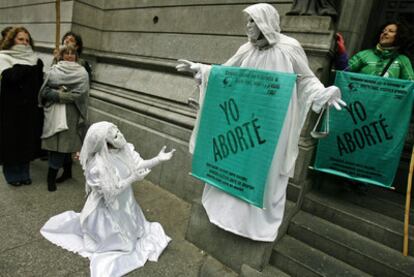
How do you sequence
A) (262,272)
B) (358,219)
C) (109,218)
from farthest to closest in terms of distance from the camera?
(358,219) < (109,218) < (262,272)

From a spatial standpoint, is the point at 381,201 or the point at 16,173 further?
the point at 16,173

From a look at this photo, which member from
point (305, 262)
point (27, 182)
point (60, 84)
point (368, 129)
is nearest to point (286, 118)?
point (368, 129)

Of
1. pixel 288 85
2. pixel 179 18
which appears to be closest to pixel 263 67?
pixel 288 85

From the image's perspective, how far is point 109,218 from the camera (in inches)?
116

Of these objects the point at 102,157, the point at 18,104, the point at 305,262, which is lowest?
the point at 305,262

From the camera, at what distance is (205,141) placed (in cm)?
299

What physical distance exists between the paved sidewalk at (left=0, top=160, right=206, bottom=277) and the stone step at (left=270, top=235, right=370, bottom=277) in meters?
0.80

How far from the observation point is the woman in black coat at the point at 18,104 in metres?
3.83

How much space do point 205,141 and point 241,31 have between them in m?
2.07

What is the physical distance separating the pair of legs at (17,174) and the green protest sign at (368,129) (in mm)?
3782

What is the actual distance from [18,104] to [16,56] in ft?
1.97

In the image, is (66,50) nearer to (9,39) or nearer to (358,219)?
(9,39)

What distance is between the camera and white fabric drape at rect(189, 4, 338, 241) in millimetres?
2512

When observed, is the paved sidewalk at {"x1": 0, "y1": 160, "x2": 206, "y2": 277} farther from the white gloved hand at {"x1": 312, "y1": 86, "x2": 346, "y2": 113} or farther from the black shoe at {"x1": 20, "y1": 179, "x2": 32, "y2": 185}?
the white gloved hand at {"x1": 312, "y1": 86, "x2": 346, "y2": 113}
